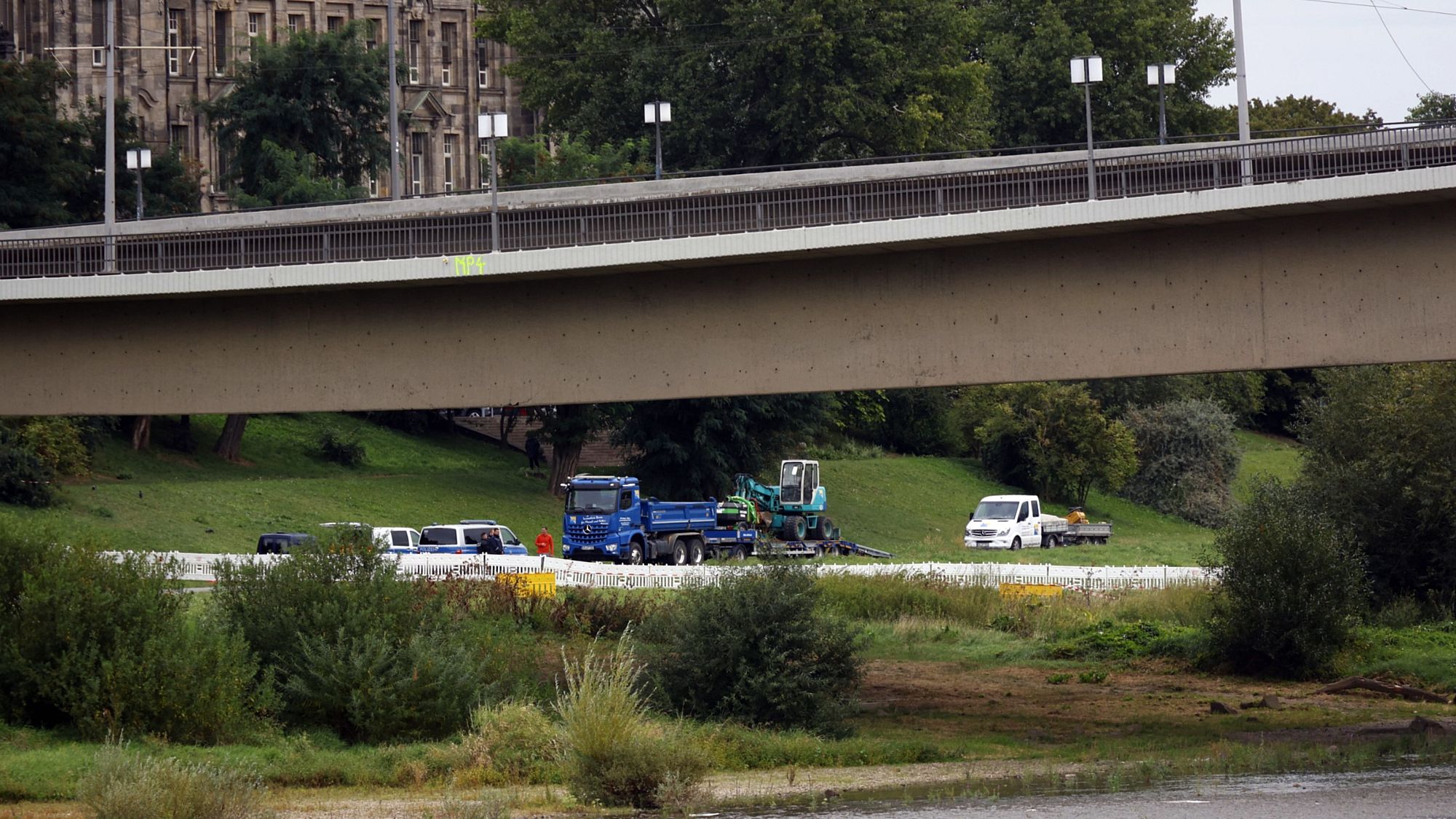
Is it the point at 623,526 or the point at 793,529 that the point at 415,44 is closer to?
the point at 793,529

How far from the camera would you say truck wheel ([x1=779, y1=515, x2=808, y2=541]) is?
59.9 metres

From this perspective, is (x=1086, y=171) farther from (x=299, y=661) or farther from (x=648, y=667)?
(x=299, y=661)

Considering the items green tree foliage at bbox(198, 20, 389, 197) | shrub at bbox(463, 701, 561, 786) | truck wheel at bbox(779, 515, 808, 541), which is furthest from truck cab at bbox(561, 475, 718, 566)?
green tree foliage at bbox(198, 20, 389, 197)

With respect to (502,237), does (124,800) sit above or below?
below

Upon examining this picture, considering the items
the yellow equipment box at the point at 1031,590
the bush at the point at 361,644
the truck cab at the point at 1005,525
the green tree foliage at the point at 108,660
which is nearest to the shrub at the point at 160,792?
the green tree foliage at the point at 108,660

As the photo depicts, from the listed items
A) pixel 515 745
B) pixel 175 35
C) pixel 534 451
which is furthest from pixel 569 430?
pixel 515 745

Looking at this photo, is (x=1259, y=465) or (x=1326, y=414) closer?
(x=1326, y=414)

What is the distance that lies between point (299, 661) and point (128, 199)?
152 feet

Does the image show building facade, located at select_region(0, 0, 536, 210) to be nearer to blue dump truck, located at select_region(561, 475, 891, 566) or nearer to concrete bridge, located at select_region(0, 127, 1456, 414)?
blue dump truck, located at select_region(561, 475, 891, 566)

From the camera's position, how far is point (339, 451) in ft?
227

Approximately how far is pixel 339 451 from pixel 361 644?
148ft

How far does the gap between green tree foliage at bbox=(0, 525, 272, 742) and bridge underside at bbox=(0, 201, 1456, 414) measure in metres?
2.85

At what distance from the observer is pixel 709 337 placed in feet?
79.2

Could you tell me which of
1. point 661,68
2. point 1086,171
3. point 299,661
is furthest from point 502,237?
point 661,68
